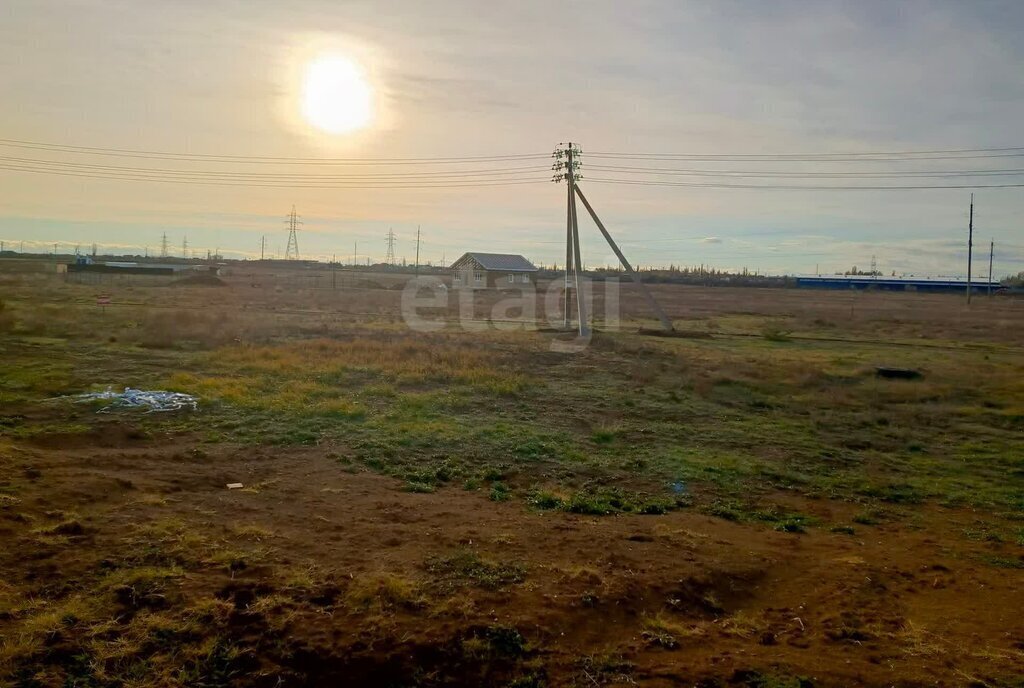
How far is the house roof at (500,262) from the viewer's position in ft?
238

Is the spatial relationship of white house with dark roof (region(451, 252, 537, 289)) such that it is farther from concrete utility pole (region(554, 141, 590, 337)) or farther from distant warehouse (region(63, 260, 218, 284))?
concrete utility pole (region(554, 141, 590, 337))

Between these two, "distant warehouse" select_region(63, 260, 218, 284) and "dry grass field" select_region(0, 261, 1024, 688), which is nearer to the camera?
"dry grass field" select_region(0, 261, 1024, 688)

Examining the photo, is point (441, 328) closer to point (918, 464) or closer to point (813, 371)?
point (813, 371)

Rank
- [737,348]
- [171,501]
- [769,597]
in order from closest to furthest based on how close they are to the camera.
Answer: [769,597]
[171,501]
[737,348]

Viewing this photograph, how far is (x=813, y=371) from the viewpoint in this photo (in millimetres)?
19875

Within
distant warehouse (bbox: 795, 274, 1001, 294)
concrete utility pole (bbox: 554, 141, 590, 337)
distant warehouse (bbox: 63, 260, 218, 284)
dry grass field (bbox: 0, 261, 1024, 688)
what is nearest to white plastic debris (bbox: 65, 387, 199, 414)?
dry grass field (bbox: 0, 261, 1024, 688)

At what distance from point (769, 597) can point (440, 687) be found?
3285 mm

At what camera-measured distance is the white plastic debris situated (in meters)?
12.2

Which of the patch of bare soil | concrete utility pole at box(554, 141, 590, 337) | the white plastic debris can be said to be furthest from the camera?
concrete utility pole at box(554, 141, 590, 337)

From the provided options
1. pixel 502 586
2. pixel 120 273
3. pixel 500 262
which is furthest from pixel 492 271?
pixel 502 586

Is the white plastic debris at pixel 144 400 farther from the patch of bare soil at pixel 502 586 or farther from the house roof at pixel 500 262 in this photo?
the house roof at pixel 500 262

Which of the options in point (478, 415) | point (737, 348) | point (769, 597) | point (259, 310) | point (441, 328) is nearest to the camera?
point (769, 597)

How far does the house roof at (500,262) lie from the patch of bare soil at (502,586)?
63692 millimetres

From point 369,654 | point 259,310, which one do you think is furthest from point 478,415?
point 259,310
